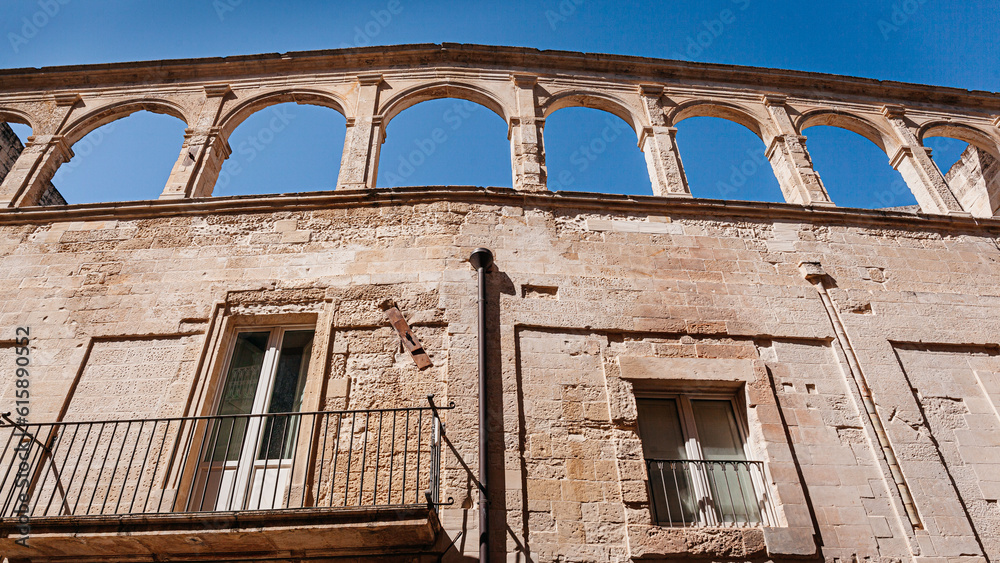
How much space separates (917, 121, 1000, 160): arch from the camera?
9.47m

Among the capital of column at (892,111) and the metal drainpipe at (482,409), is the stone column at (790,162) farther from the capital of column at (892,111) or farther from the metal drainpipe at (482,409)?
the metal drainpipe at (482,409)

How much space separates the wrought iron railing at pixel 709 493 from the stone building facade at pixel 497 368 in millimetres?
25

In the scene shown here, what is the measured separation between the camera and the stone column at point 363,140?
7.79 metres

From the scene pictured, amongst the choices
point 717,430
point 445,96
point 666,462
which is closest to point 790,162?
point 717,430

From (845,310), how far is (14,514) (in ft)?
25.4

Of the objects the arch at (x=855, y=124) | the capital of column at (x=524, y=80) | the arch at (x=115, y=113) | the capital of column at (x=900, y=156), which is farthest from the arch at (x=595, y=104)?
the arch at (x=115, y=113)

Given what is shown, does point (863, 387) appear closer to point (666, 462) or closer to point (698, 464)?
point (698, 464)

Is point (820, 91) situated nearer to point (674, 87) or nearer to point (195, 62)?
point (674, 87)

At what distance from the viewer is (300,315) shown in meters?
6.33

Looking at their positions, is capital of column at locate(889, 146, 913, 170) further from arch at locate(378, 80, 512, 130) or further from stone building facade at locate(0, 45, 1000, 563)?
arch at locate(378, 80, 512, 130)

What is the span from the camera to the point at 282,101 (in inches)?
352

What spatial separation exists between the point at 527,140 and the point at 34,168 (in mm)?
6231

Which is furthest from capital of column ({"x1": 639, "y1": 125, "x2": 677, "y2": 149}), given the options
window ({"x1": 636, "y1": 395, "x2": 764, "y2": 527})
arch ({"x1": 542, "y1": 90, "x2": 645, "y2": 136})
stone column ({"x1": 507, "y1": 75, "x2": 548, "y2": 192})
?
window ({"x1": 636, "y1": 395, "x2": 764, "y2": 527})

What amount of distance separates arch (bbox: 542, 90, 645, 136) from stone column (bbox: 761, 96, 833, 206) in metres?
1.89
